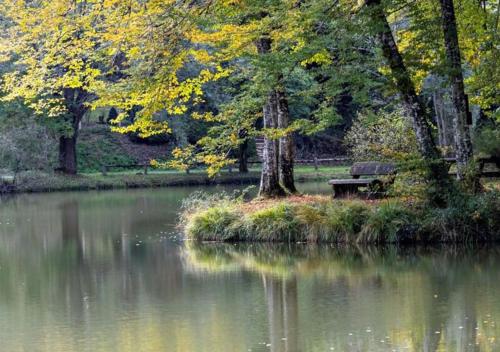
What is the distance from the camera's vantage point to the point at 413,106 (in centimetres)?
1681

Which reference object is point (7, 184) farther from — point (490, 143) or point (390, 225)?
point (390, 225)

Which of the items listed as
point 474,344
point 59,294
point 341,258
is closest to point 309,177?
point 341,258

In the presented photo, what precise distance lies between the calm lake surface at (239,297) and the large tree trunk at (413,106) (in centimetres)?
151

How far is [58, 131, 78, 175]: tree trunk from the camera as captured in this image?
40.4 m

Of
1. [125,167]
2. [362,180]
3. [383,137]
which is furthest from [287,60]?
[125,167]

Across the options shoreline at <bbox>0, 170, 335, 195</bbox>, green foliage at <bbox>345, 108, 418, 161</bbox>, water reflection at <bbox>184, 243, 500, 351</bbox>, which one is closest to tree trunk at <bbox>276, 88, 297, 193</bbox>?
green foliage at <bbox>345, 108, 418, 161</bbox>

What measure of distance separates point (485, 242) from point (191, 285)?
569 centimetres

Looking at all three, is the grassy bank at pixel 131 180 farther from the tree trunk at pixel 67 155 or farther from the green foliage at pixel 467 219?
the green foliage at pixel 467 219

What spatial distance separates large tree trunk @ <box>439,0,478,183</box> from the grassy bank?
22044 millimetres

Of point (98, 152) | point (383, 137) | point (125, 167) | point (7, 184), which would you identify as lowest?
point (7, 184)

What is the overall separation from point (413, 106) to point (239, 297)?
6242mm

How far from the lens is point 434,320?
33.8 feet

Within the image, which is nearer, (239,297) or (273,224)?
(239,297)

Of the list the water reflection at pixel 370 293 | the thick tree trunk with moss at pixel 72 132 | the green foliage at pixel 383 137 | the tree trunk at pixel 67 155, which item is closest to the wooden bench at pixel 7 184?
the thick tree trunk with moss at pixel 72 132
